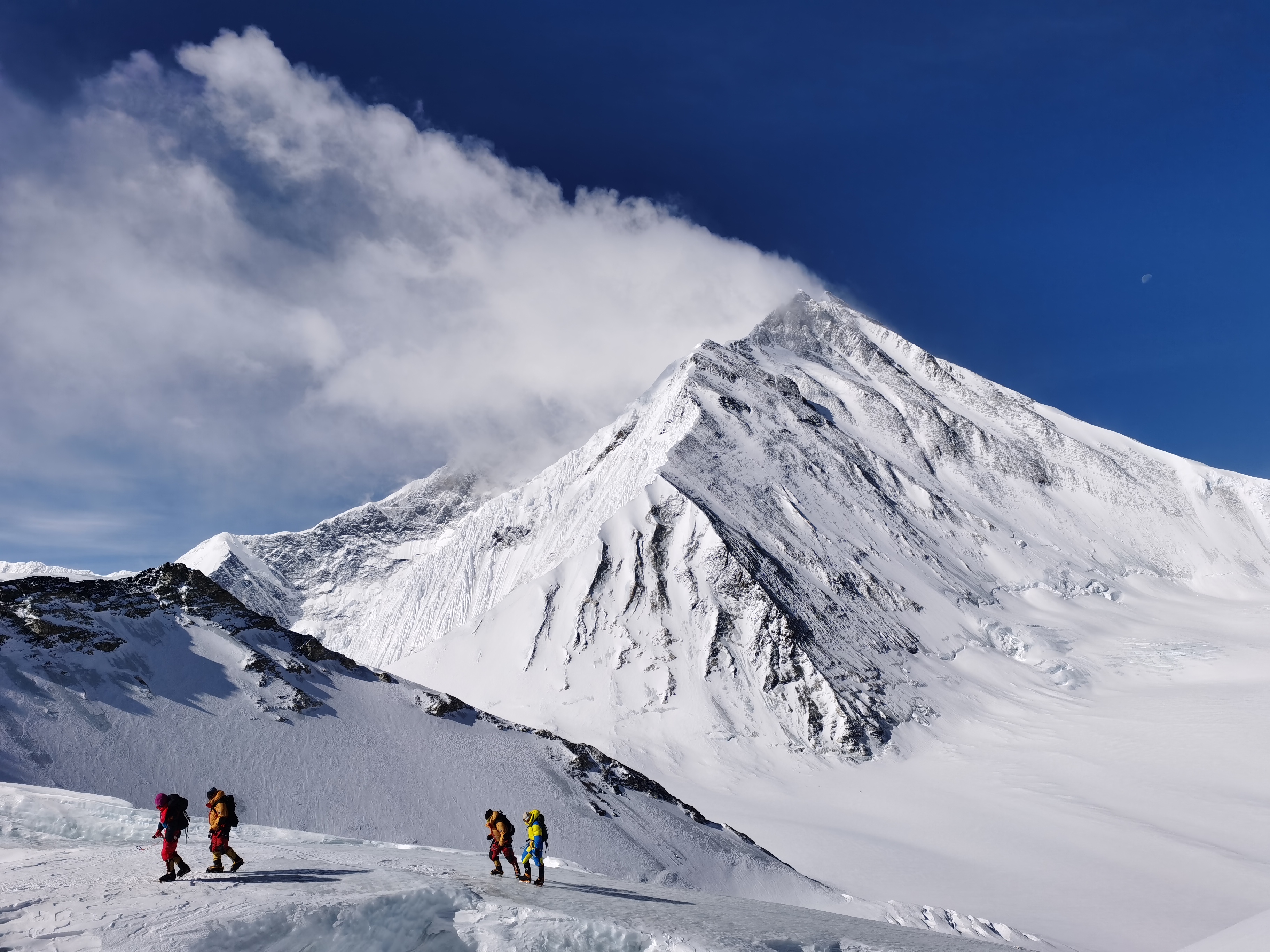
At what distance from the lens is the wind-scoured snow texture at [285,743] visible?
90.3 feet

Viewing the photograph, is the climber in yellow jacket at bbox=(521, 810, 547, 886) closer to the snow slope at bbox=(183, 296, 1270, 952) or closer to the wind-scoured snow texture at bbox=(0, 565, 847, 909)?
the wind-scoured snow texture at bbox=(0, 565, 847, 909)

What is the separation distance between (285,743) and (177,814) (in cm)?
2084

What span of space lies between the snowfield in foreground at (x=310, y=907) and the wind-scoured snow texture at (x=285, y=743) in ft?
36.3

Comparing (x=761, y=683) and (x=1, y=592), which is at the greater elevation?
(x=761, y=683)

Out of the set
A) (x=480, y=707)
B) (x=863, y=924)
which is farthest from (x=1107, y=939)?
(x=480, y=707)

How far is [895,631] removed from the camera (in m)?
101

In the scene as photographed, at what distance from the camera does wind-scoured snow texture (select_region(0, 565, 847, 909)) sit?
90.3ft

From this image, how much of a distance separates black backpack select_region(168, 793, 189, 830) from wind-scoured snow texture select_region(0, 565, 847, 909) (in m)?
15.8

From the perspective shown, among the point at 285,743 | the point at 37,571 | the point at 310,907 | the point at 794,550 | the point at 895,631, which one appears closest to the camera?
the point at 310,907

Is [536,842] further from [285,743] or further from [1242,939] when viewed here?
[285,743]

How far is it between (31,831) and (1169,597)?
502ft

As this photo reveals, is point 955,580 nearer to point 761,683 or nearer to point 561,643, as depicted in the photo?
point 761,683

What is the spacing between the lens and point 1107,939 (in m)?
42.7

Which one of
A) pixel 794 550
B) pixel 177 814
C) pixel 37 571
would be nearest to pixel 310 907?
pixel 177 814
